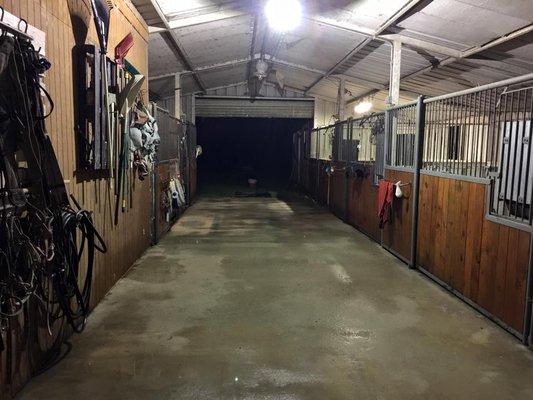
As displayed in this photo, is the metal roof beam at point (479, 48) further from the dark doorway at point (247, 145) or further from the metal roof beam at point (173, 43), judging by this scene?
the dark doorway at point (247, 145)

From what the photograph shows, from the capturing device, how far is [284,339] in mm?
3156

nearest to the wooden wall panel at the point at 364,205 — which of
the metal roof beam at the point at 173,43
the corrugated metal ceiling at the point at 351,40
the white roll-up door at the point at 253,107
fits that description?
the corrugated metal ceiling at the point at 351,40

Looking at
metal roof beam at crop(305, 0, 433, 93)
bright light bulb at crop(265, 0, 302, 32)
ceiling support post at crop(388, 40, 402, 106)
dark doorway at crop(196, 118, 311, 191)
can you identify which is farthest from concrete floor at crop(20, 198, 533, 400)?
dark doorway at crop(196, 118, 311, 191)

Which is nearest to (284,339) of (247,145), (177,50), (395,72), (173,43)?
(395,72)

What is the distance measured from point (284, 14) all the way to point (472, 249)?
4.49m

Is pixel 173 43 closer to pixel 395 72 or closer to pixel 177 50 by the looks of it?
pixel 177 50

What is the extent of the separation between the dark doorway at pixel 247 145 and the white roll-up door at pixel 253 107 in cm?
569

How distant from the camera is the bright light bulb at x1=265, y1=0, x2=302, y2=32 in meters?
6.25

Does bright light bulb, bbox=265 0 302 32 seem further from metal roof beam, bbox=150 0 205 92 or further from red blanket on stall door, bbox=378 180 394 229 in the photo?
red blanket on stall door, bbox=378 180 394 229

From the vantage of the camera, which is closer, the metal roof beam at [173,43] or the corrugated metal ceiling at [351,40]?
the corrugated metal ceiling at [351,40]

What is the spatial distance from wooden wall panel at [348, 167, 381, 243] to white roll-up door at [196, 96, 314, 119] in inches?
267

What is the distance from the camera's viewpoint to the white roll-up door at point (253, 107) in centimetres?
1409

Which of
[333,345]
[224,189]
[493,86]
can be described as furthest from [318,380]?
[224,189]

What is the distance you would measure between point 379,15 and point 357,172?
2456mm
